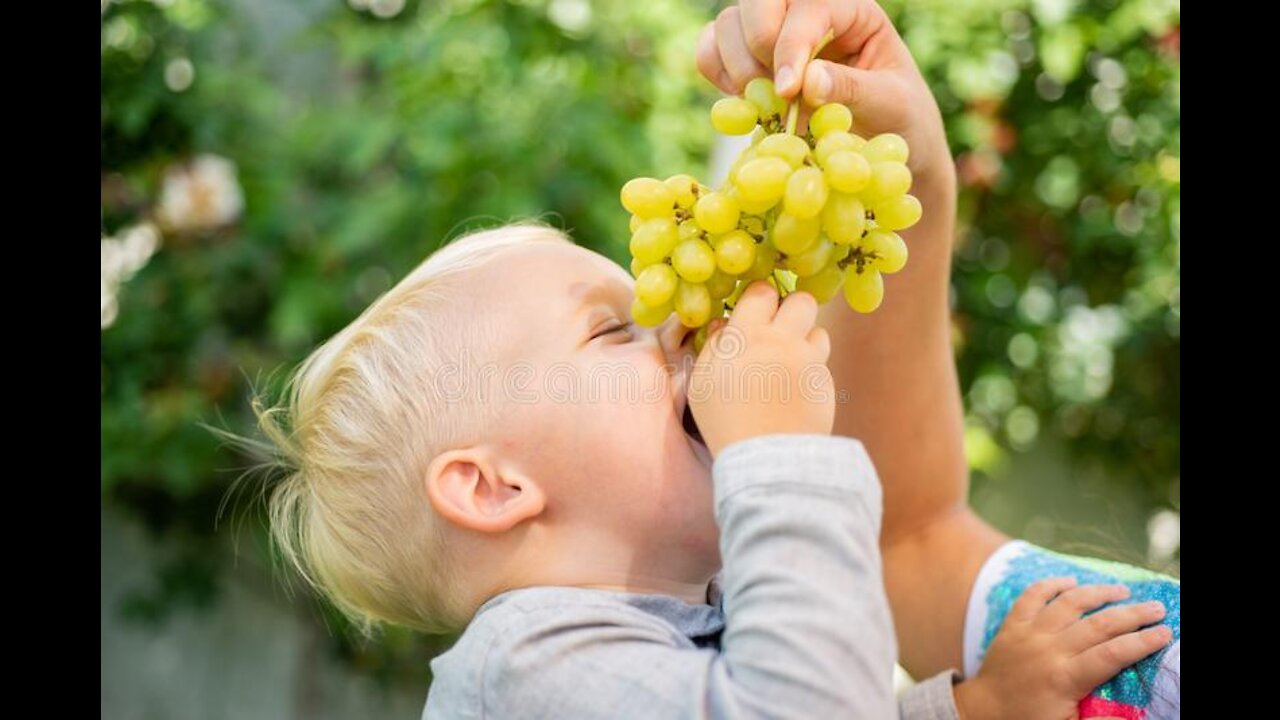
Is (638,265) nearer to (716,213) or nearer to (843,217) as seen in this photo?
(716,213)

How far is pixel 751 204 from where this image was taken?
1.07m

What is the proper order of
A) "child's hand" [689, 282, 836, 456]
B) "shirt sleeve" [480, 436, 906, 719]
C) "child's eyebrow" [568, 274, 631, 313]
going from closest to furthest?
"shirt sleeve" [480, 436, 906, 719] → "child's hand" [689, 282, 836, 456] → "child's eyebrow" [568, 274, 631, 313]

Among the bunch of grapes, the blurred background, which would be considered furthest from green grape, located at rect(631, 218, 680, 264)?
the blurred background

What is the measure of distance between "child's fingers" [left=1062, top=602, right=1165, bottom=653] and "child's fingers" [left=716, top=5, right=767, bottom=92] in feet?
2.23

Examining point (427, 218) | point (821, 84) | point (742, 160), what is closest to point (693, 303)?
point (742, 160)

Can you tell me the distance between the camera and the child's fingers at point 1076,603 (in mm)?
1284

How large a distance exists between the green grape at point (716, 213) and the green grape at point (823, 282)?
0.35ft

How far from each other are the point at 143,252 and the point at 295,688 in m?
1.42

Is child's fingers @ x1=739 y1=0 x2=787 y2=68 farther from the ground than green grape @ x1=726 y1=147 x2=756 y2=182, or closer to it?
farther from the ground

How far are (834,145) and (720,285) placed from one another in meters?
0.17

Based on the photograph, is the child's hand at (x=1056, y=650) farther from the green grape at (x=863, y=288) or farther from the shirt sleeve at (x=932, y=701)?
the green grape at (x=863, y=288)

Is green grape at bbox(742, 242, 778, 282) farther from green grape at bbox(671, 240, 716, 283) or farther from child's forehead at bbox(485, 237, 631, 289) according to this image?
child's forehead at bbox(485, 237, 631, 289)

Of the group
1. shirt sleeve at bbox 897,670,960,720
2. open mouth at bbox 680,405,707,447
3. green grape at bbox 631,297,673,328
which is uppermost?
green grape at bbox 631,297,673,328

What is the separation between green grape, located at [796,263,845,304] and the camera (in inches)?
44.8
